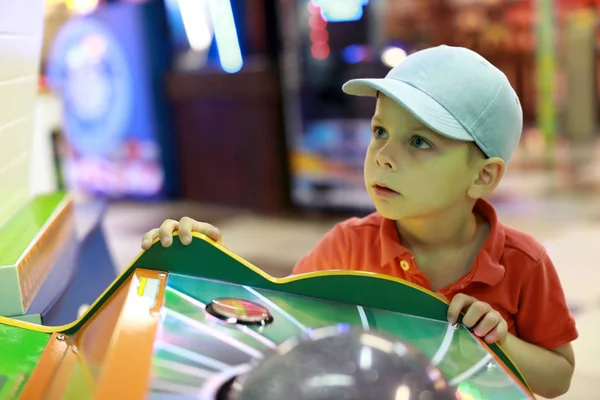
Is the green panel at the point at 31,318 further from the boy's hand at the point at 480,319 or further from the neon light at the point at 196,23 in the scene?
the neon light at the point at 196,23

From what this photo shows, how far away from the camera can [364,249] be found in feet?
3.68

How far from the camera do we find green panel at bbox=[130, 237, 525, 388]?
841 millimetres

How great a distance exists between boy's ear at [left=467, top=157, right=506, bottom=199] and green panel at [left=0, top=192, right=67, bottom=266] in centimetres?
68

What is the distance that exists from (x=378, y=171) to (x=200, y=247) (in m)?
0.27

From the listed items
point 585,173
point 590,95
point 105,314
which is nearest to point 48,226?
point 105,314

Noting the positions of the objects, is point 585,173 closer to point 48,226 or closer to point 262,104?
point 262,104

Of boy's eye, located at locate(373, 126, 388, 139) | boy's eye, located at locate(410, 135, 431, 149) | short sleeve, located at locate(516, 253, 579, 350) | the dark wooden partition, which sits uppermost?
boy's eye, located at locate(373, 126, 388, 139)

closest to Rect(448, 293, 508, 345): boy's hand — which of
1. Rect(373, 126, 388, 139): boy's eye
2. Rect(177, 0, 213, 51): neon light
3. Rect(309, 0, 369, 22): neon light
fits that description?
Rect(373, 126, 388, 139): boy's eye

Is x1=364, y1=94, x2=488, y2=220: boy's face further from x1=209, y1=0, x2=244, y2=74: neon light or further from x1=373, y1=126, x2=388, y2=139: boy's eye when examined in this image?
x1=209, y1=0, x2=244, y2=74: neon light

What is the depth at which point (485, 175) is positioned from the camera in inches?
39.7

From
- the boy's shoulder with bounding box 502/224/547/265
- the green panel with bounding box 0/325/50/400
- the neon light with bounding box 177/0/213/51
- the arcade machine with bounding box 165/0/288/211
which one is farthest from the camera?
the neon light with bounding box 177/0/213/51

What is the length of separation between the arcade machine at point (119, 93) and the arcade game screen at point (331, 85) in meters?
1.08

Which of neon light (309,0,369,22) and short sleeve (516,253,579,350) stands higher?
neon light (309,0,369,22)

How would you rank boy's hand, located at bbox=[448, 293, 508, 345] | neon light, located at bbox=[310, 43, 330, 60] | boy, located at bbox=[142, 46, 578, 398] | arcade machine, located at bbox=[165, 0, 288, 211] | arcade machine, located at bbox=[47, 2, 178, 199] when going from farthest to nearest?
arcade machine, located at bbox=[47, 2, 178, 199]
arcade machine, located at bbox=[165, 0, 288, 211]
neon light, located at bbox=[310, 43, 330, 60]
boy, located at bbox=[142, 46, 578, 398]
boy's hand, located at bbox=[448, 293, 508, 345]
